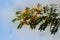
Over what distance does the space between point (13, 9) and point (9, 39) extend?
0.32 metres

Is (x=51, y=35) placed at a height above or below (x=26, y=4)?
below

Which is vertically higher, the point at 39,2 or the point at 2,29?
the point at 39,2

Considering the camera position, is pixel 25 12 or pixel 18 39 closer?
pixel 25 12

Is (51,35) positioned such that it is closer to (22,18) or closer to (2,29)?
(22,18)

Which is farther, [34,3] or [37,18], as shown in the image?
[34,3]

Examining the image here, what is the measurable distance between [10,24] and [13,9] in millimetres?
162

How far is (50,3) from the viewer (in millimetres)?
1847

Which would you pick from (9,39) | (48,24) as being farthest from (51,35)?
(9,39)

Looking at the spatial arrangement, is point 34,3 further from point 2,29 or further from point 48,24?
point 2,29

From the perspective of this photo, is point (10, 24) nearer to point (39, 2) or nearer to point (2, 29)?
point (2, 29)

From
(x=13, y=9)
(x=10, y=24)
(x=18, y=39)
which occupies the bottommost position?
(x=18, y=39)

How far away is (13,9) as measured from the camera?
1.92 m

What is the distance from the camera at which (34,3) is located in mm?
1877

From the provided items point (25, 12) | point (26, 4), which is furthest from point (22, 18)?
point (26, 4)
